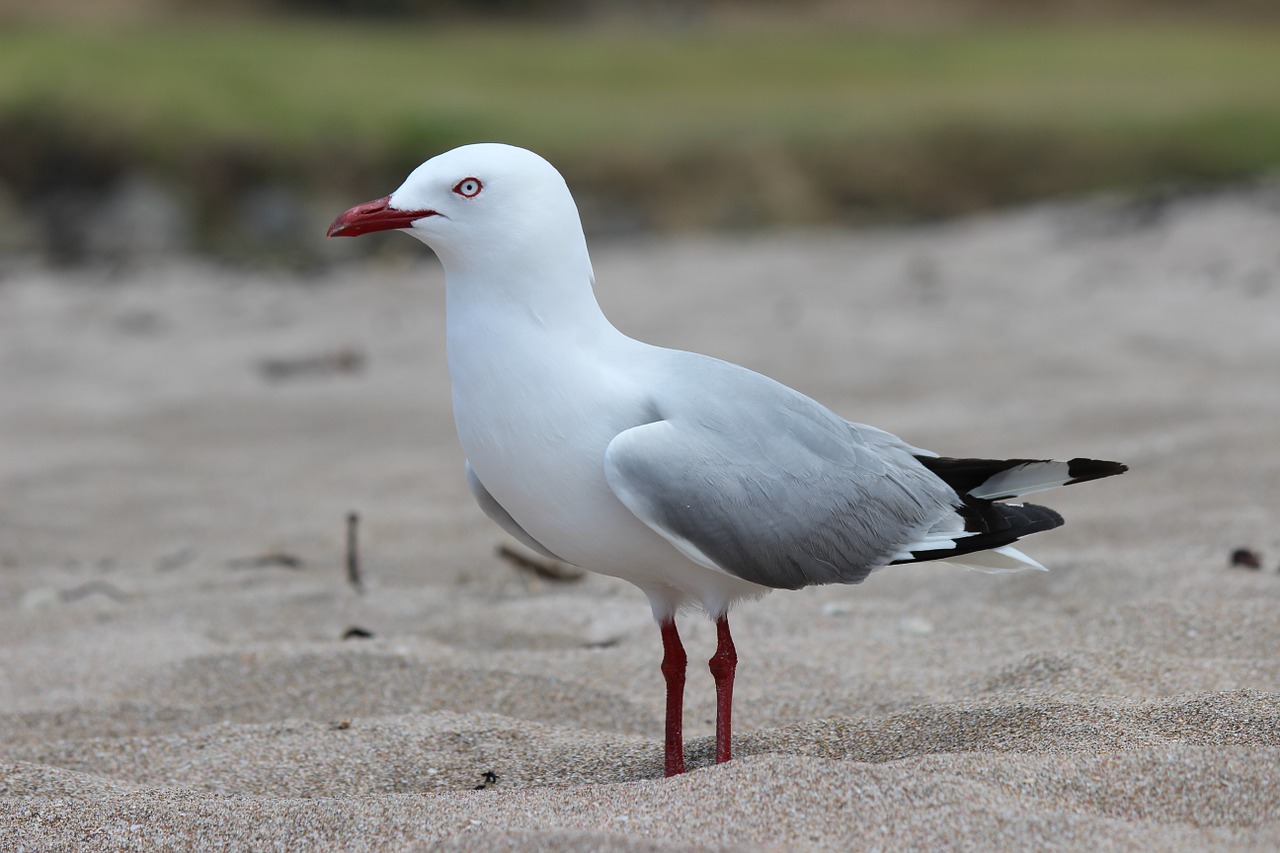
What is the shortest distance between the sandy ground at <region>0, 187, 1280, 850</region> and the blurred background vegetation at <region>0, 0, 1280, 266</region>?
368 cm

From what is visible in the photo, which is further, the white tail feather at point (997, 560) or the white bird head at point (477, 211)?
the white tail feather at point (997, 560)

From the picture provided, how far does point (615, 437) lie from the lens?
7.47 feet

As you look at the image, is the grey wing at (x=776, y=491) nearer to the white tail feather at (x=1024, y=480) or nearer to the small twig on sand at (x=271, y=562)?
the white tail feather at (x=1024, y=480)

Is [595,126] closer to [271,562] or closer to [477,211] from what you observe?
[271,562]

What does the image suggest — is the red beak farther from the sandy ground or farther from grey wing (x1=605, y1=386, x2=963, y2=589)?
the sandy ground

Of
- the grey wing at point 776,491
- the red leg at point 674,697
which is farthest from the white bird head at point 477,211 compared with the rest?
the red leg at point 674,697

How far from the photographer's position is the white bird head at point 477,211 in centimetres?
233

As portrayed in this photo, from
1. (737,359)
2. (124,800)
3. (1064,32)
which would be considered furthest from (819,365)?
(1064,32)

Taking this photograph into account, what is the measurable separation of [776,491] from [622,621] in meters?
1.33

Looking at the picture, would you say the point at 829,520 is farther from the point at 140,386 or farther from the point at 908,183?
the point at 908,183

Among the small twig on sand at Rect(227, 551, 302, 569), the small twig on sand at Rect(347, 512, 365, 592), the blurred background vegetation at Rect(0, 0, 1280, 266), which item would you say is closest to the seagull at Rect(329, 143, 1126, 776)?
the small twig on sand at Rect(347, 512, 365, 592)

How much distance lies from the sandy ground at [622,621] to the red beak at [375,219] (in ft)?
3.08

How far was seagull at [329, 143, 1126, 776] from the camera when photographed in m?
2.29

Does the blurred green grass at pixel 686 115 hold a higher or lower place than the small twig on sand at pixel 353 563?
higher
